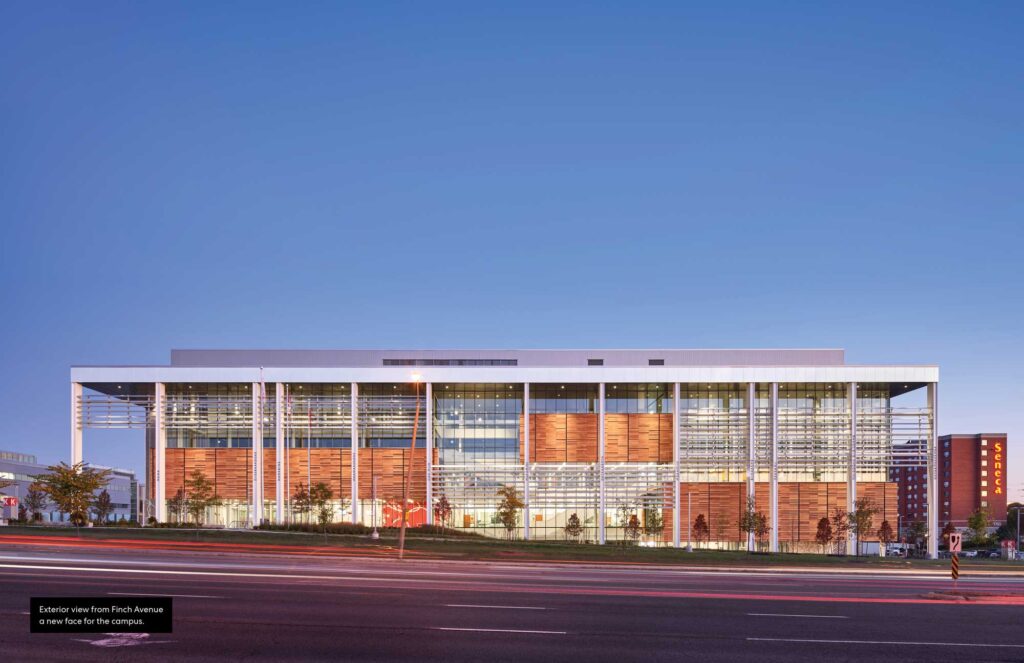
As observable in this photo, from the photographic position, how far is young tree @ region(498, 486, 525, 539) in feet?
203

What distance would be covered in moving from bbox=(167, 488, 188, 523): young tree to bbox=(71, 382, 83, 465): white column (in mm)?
8080

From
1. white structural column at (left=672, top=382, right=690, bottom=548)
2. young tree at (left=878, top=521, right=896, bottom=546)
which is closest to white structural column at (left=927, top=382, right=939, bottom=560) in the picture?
young tree at (left=878, top=521, right=896, bottom=546)

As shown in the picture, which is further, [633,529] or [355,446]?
[355,446]

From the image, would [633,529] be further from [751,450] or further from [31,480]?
[31,480]

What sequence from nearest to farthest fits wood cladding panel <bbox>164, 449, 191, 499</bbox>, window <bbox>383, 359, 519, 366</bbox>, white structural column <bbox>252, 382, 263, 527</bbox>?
1. white structural column <bbox>252, 382, 263, 527</bbox>
2. wood cladding panel <bbox>164, 449, 191, 499</bbox>
3. window <bbox>383, 359, 519, 366</bbox>

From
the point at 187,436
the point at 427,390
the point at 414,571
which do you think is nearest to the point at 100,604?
the point at 414,571

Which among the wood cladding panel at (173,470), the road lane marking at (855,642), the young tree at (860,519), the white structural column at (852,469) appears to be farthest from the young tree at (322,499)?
the road lane marking at (855,642)

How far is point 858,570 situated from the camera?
137 feet

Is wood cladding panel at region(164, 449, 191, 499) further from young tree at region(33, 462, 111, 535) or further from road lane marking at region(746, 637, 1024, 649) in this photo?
road lane marking at region(746, 637, 1024, 649)

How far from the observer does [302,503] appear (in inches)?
Result: 2539

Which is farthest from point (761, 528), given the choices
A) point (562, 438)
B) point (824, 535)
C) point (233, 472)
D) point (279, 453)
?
point (233, 472)

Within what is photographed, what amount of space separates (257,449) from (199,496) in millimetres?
8610

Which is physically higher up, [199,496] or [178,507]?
[199,496]
